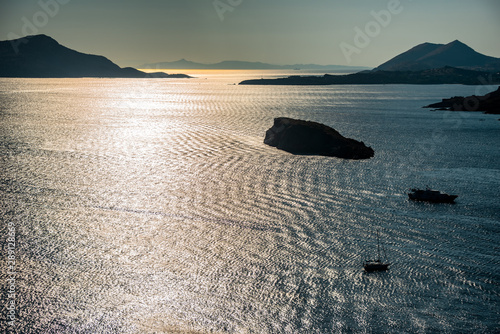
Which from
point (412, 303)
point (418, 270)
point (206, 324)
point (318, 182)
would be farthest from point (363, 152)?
point (206, 324)

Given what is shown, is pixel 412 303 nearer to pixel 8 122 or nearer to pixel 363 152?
pixel 363 152

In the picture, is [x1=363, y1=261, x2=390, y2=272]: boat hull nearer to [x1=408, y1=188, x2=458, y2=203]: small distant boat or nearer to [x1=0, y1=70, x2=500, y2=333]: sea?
[x1=0, y1=70, x2=500, y2=333]: sea

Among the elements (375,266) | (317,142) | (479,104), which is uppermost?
(375,266)

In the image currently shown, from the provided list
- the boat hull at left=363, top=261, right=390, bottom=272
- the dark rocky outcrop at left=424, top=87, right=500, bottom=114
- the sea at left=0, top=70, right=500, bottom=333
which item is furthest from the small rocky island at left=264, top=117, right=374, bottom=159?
the dark rocky outcrop at left=424, top=87, right=500, bottom=114

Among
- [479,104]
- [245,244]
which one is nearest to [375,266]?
[245,244]

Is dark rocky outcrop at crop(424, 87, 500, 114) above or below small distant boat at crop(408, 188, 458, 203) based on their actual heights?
below

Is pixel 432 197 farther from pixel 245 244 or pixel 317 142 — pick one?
pixel 317 142

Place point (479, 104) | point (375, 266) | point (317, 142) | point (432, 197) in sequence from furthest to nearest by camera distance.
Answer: point (479, 104), point (317, 142), point (432, 197), point (375, 266)

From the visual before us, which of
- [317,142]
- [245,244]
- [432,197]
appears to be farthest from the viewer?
[317,142]
